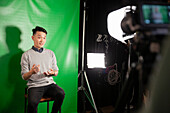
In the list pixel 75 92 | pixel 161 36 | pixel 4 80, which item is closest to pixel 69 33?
pixel 75 92

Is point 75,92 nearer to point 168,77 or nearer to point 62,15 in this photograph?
point 62,15

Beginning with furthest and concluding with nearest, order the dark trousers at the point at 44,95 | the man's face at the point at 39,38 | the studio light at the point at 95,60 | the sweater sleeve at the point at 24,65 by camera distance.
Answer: the studio light at the point at 95,60 → the man's face at the point at 39,38 → the sweater sleeve at the point at 24,65 → the dark trousers at the point at 44,95

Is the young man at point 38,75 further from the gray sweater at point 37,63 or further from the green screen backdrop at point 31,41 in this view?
the green screen backdrop at point 31,41

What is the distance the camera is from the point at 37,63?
1801mm

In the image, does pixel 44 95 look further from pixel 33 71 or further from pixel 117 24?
pixel 117 24

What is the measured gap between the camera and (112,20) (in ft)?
5.88

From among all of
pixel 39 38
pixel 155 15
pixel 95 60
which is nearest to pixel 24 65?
pixel 39 38

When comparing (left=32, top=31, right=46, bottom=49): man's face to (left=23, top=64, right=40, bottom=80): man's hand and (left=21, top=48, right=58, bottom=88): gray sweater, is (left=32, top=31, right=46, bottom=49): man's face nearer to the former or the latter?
(left=21, top=48, right=58, bottom=88): gray sweater

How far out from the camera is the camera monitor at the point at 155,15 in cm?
86

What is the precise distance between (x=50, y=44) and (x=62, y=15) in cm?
61

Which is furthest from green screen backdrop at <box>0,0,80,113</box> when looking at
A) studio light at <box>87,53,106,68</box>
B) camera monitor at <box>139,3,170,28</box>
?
Result: camera monitor at <box>139,3,170,28</box>

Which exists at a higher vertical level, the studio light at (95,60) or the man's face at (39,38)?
the man's face at (39,38)

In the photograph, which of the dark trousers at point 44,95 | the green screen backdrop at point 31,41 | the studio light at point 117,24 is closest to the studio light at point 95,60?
the green screen backdrop at point 31,41

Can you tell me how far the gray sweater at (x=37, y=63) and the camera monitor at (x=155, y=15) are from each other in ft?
4.61
